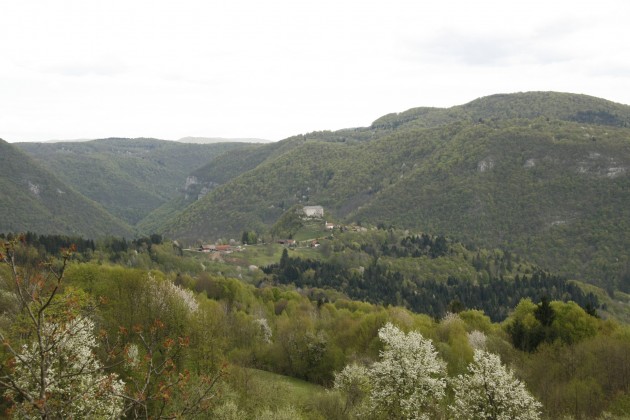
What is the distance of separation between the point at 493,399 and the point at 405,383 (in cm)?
638

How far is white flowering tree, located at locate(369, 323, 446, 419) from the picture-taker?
1463 inches

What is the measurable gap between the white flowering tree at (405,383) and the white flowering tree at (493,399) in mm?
2358

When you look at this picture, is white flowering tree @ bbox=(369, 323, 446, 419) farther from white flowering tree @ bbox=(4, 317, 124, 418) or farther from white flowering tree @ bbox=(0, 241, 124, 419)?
white flowering tree @ bbox=(0, 241, 124, 419)

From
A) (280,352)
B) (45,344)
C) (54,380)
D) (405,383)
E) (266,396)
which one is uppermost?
(45,344)

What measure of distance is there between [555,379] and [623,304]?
172m

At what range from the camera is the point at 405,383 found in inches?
1503

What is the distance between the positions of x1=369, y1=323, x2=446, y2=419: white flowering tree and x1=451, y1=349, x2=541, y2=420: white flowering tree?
2358mm

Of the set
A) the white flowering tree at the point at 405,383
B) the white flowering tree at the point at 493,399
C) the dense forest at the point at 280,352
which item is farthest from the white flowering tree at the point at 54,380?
the white flowering tree at the point at 493,399

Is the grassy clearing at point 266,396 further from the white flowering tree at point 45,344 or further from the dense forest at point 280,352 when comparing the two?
the white flowering tree at point 45,344

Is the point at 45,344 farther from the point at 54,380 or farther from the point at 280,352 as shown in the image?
the point at 280,352

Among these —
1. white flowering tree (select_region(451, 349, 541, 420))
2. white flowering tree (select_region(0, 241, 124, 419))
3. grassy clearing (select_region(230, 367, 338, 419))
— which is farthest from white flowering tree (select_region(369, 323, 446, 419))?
white flowering tree (select_region(0, 241, 124, 419))

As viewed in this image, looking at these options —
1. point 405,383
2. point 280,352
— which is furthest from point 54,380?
point 280,352

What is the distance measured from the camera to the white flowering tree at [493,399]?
1351 inches

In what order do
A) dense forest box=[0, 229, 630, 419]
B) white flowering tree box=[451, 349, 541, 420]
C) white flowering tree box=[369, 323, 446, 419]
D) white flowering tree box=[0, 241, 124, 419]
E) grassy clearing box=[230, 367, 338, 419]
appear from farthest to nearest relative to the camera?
grassy clearing box=[230, 367, 338, 419] < white flowering tree box=[369, 323, 446, 419] < white flowering tree box=[451, 349, 541, 420] < dense forest box=[0, 229, 630, 419] < white flowering tree box=[0, 241, 124, 419]
